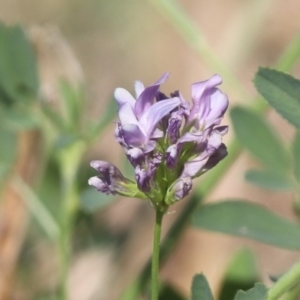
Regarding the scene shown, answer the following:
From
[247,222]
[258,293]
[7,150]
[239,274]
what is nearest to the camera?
[258,293]

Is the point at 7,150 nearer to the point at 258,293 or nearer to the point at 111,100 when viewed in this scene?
the point at 111,100

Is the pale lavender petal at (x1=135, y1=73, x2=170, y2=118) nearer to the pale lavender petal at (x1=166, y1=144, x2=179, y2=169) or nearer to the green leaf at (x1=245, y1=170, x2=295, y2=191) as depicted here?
the pale lavender petal at (x1=166, y1=144, x2=179, y2=169)

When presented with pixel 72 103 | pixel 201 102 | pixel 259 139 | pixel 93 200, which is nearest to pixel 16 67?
pixel 72 103

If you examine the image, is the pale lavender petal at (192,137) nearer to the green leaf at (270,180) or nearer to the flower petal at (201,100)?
the flower petal at (201,100)

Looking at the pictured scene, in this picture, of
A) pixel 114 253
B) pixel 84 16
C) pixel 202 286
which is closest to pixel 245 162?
pixel 114 253

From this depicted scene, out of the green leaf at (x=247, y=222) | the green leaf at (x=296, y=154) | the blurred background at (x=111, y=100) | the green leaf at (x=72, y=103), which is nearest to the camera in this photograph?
the green leaf at (x=247, y=222)

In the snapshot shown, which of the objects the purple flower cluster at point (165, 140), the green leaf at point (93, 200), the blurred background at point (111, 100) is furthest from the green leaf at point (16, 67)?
the purple flower cluster at point (165, 140)

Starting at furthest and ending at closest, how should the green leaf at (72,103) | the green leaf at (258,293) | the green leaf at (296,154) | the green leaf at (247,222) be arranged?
1. the green leaf at (72,103)
2. the green leaf at (296,154)
3. the green leaf at (247,222)
4. the green leaf at (258,293)
